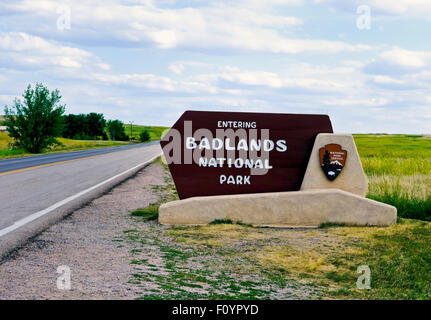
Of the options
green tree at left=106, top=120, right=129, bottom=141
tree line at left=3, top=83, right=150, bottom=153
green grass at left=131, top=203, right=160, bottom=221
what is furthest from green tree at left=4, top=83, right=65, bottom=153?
green tree at left=106, top=120, right=129, bottom=141

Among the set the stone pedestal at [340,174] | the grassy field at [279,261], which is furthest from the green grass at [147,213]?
the stone pedestal at [340,174]

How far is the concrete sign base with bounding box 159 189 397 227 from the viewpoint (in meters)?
8.14

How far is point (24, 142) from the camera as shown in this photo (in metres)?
45.0

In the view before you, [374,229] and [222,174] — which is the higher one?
[222,174]

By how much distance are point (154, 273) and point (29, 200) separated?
6.84 metres

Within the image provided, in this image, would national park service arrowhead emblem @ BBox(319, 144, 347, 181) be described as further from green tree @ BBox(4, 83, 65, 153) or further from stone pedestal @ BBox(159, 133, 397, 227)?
green tree @ BBox(4, 83, 65, 153)

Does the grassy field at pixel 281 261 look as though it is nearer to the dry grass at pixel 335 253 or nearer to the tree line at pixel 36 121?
the dry grass at pixel 335 253

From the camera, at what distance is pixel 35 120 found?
44.4 meters

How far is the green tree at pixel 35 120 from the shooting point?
44.3 metres

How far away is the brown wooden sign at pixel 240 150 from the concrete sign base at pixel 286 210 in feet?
1.25

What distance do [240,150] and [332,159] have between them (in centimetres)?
158

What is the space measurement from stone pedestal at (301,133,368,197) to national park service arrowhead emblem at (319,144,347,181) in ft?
0.18
